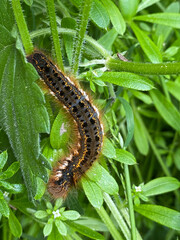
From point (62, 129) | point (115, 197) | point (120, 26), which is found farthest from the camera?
point (115, 197)

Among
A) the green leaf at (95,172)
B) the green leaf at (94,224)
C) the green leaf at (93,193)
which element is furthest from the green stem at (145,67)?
the green leaf at (94,224)

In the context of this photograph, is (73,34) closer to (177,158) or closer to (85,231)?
(85,231)

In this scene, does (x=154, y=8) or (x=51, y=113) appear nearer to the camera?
(x=51, y=113)

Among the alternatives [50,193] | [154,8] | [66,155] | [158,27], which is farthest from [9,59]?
[154,8]

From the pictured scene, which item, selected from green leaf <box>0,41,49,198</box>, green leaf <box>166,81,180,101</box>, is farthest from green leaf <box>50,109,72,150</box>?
green leaf <box>166,81,180,101</box>

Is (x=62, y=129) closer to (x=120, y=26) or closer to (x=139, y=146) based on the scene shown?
(x=120, y=26)

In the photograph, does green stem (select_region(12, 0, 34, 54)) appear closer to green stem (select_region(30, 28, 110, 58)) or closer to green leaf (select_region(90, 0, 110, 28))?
green stem (select_region(30, 28, 110, 58))
